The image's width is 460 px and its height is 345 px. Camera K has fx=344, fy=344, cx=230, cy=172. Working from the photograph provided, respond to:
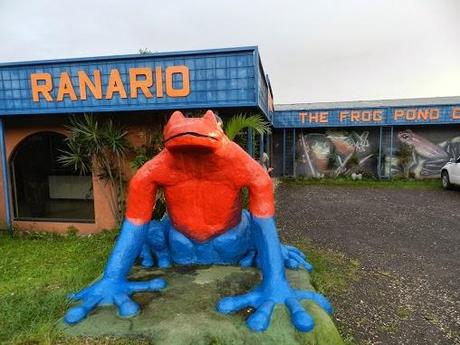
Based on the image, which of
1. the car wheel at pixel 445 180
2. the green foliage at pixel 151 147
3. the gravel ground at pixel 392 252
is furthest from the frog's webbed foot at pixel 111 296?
the car wheel at pixel 445 180

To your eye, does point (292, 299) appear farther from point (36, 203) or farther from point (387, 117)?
point (387, 117)

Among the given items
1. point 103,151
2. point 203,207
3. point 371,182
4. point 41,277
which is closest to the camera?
point 203,207

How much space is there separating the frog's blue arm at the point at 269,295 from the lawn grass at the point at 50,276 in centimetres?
71

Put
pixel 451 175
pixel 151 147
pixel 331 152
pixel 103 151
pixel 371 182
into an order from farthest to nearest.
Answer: pixel 331 152 → pixel 371 182 → pixel 451 175 → pixel 151 147 → pixel 103 151

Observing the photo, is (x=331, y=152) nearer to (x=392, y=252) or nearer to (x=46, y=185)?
(x=392, y=252)

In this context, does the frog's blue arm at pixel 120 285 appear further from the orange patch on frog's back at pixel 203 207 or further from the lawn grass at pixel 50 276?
the orange patch on frog's back at pixel 203 207

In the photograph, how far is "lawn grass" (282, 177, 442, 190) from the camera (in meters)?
12.5

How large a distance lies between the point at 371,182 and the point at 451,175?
9.11ft

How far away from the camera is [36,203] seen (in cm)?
784

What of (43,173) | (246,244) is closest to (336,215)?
(246,244)

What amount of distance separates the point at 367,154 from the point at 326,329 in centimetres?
1355

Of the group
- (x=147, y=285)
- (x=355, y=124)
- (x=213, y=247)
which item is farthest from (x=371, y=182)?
(x=147, y=285)

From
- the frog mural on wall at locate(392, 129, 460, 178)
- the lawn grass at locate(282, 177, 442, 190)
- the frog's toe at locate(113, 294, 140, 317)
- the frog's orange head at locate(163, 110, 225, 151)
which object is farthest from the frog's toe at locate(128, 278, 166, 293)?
the frog mural on wall at locate(392, 129, 460, 178)

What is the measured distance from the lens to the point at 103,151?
6285 millimetres
